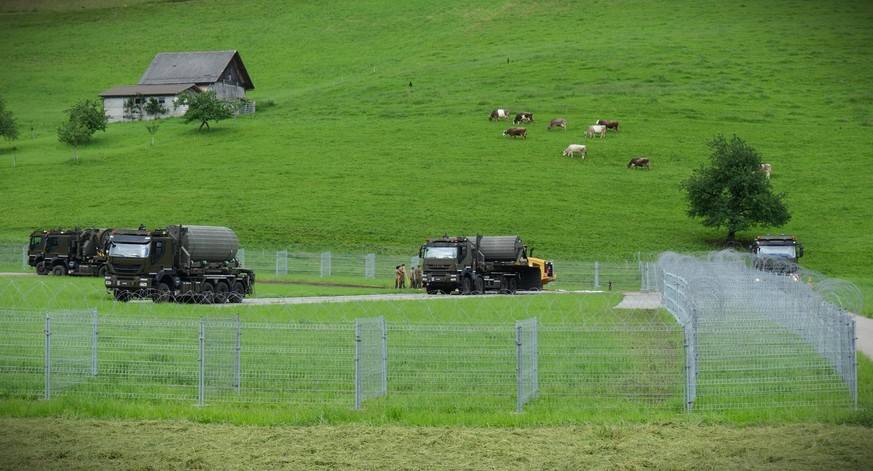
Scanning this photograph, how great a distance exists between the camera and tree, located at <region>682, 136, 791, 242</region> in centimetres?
8031

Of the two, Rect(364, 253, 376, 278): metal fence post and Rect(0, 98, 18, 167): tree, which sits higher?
Rect(0, 98, 18, 167): tree

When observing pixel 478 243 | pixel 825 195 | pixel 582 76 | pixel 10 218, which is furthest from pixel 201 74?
pixel 478 243

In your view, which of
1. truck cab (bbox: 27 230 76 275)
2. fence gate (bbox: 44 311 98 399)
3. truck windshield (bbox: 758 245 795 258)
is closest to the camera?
fence gate (bbox: 44 311 98 399)

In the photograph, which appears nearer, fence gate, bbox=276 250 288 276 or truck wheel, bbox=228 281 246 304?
truck wheel, bbox=228 281 246 304

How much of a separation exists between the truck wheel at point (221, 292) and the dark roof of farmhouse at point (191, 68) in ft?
338

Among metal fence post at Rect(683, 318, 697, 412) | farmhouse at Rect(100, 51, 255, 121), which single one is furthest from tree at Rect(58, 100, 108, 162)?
metal fence post at Rect(683, 318, 697, 412)

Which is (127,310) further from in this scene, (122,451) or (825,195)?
(825,195)

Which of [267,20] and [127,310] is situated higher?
[267,20]

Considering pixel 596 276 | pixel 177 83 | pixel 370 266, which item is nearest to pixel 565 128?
pixel 370 266

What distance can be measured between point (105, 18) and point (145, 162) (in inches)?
4157

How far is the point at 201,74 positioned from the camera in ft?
489

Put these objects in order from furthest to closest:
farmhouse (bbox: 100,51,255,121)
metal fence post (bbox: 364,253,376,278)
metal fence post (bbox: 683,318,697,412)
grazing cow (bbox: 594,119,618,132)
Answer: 1. farmhouse (bbox: 100,51,255,121)
2. grazing cow (bbox: 594,119,618,132)
3. metal fence post (bbox: 364,253,376,278)
4. metal fence post (bbox: 683,318,697,412)

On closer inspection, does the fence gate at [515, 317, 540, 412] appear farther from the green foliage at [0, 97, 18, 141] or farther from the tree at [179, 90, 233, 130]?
the green foliage at [0, 97, 18, 141]

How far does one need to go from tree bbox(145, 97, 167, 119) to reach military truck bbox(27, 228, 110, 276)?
234 ft
